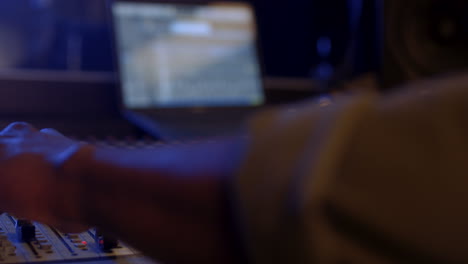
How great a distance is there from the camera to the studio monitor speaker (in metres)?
1.30

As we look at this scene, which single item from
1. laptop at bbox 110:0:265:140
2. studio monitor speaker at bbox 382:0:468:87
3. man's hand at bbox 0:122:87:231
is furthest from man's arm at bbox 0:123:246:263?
studio monitor speaker at bbox 382:0:468:87

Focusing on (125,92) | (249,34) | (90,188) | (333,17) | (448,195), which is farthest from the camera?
(333,17)

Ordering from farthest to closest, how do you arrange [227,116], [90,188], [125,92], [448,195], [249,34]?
[249,34] < [227,116] < [125,92] < [90,188] < [448,195]

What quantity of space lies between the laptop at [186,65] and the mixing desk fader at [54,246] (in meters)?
0.45

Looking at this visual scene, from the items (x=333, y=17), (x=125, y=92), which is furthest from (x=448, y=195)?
(x=333, y=17)

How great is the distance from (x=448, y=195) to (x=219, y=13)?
3.50ft

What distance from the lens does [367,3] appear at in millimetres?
1396

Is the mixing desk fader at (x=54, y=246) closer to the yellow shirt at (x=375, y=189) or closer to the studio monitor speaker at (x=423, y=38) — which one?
the yellow shirt at (x=375, y=189)

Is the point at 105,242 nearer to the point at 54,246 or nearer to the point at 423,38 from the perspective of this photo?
the point at 54,246

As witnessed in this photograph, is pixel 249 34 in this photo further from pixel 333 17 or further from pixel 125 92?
pixel 333 17

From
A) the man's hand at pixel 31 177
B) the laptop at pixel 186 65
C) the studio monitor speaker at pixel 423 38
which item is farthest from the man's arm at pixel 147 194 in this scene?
the studio monitor speaker at pixel 423 38

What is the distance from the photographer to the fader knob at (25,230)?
0.51 metres

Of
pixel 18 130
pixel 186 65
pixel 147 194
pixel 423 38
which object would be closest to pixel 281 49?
pixel 423 38

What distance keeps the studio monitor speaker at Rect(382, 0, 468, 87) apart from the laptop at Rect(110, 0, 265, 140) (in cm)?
34
